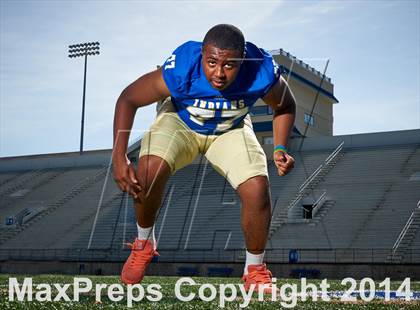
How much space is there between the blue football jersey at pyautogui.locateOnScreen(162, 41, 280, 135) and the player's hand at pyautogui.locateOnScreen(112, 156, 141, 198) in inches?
28.8

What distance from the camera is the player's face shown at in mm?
5504

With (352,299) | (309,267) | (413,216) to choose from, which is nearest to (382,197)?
(413,216)

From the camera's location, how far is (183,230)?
26688 millimetres

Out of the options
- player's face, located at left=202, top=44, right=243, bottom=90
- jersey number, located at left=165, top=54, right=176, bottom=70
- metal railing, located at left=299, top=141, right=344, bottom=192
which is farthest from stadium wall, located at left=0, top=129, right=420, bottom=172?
player's face, located at left=202, top=44, right=243, bottom=90

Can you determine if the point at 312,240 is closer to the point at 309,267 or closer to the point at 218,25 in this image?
the point at 309,267

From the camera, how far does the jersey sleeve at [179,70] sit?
18.8 ft

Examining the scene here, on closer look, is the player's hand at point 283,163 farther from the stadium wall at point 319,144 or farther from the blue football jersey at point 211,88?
the stadium wall at point 319,144

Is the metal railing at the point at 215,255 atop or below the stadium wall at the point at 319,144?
below

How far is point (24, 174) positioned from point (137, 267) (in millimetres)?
33553

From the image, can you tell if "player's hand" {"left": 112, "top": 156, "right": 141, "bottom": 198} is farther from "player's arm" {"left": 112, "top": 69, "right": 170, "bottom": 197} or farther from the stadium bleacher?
the stadium bleacher

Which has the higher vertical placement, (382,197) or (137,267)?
(382,197)

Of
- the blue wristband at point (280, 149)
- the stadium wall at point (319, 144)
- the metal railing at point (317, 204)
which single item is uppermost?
the stadium wall at point (319, 144)

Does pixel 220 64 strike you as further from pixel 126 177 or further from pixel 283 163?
pixel 126 177

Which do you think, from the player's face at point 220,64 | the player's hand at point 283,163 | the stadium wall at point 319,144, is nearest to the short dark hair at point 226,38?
the player's face at point 220,64
